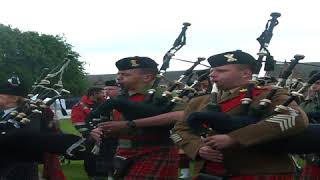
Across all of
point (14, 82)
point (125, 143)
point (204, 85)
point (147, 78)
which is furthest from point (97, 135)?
point (204, 85)

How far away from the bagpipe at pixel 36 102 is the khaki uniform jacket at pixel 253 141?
1176 mm

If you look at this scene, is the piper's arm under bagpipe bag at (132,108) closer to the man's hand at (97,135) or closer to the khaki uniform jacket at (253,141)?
the man's hand at (97,135)

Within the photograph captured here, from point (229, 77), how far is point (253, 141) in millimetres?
588

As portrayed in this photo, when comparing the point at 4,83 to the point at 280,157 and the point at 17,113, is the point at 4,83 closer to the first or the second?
the point at 17,113

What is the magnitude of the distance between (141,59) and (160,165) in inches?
39.3

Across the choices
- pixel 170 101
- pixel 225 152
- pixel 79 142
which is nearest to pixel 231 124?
pixel 225 152

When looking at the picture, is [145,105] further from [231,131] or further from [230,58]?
[231,131]

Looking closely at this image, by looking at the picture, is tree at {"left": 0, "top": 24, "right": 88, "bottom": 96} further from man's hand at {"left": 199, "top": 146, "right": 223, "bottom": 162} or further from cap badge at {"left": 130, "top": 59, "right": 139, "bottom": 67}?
man's hand at {"left": 199, "top": 146, "right": 223, "bottom": 162}

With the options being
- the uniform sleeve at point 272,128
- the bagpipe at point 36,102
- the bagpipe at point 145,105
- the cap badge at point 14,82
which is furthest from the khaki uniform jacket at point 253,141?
the cap badge at point 14,82

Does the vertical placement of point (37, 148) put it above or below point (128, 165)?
above

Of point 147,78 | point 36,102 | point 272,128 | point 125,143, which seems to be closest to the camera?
point 272,128

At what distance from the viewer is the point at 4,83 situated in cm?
529

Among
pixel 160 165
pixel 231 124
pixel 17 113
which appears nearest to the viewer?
pixel 231 124

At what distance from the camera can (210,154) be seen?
4.09 meters
